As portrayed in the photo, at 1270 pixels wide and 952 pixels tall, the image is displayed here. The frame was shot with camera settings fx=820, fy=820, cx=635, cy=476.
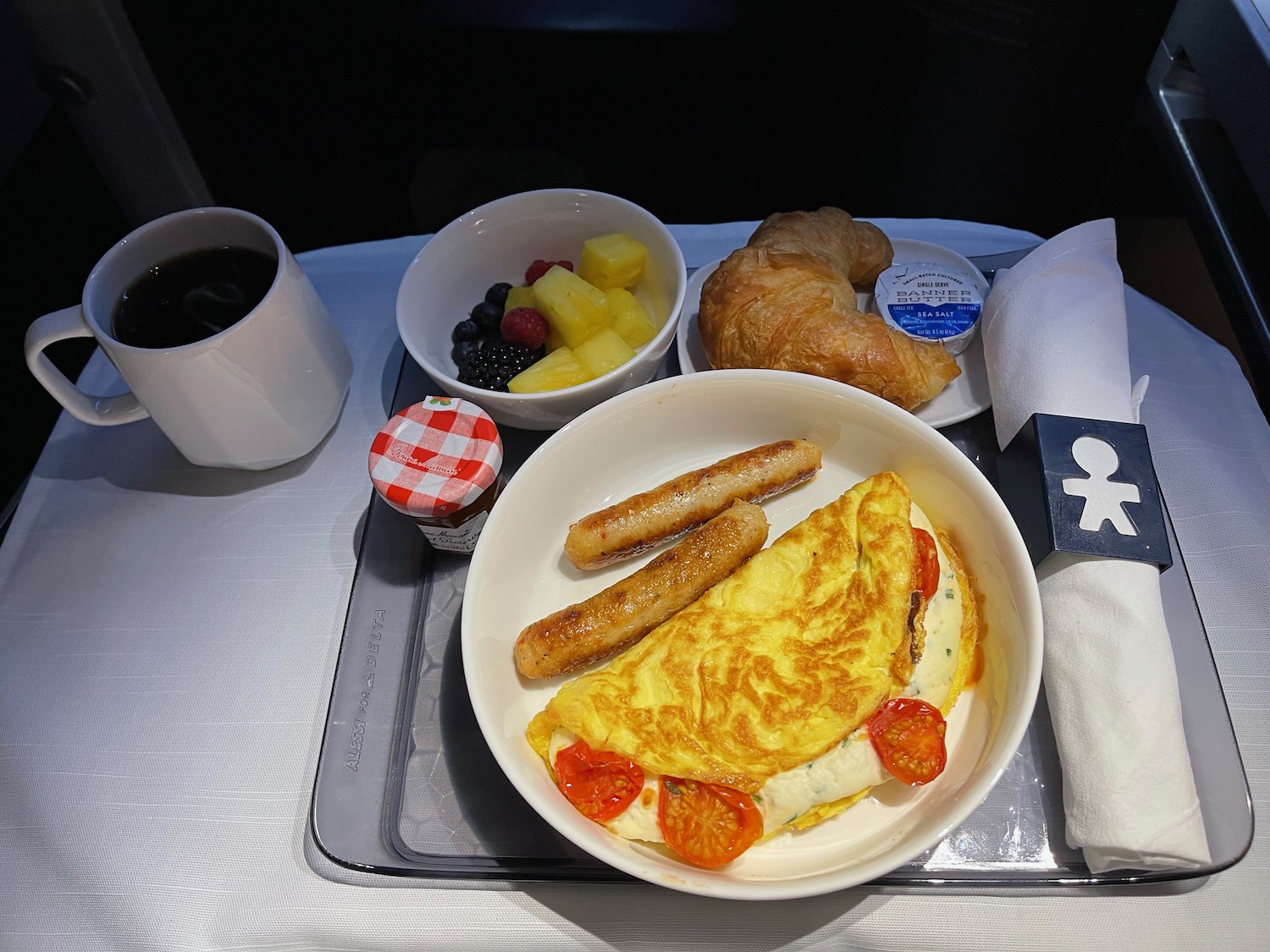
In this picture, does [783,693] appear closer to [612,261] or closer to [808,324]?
[808,324]

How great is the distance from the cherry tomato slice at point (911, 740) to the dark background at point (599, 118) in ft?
6.93

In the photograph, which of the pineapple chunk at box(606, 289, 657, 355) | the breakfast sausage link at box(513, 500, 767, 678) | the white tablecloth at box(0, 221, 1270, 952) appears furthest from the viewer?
the pineapple chunk at box(606, 289, 657, 355)

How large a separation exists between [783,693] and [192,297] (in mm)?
1626

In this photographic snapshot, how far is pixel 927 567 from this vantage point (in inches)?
66.2

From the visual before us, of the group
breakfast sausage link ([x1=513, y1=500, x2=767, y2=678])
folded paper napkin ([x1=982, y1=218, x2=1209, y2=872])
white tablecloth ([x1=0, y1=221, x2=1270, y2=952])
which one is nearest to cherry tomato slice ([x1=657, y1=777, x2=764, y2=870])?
white tablecloth ([x1=0, y1=221, x2=1270, y2=952])

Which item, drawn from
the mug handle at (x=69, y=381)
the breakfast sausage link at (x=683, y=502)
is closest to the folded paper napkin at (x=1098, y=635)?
the breakfast sausage link at (x=683, y=502)

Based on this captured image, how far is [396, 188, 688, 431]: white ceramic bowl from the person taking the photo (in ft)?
6.53

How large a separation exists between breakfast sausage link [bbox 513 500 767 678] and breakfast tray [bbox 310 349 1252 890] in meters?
0.25

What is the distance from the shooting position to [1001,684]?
1.57 metres

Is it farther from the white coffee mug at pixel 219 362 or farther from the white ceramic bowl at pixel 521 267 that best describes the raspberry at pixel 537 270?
the white coffee mug at pixel 219 362

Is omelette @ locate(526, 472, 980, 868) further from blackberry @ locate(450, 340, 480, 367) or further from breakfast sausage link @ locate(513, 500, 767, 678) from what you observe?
blackberry @ locate(450, 340, 480, 367)

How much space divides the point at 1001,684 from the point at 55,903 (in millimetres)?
1938

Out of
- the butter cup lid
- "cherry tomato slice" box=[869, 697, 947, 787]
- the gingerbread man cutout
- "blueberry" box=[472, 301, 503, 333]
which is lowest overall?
"cherry tomato slice" box=[869, 697, 947, 787]

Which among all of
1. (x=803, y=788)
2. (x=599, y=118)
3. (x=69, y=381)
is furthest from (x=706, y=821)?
(x=599, y=118)
